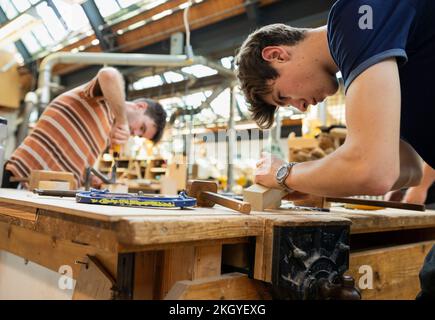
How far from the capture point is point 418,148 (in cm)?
113

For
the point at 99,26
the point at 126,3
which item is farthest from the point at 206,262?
the point at 99,26

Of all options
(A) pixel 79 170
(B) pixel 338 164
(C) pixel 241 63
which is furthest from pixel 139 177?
(B) pixel 338 164

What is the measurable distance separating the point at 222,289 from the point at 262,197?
32cm

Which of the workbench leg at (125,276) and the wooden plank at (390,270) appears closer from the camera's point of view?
the workbench leg at (125,276)

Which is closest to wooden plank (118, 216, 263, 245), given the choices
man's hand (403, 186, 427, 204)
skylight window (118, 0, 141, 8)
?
man's hand (403, 186, 427, 204)

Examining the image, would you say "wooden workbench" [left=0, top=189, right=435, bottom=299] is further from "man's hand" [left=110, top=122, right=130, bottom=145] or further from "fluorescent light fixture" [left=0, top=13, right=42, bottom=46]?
"fluorescent light fixture" [left=0, top=13, right=42, bottom=46]

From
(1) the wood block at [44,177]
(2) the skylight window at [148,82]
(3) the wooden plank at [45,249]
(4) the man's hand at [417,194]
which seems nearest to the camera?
(3) the wooden plank at [45,249]

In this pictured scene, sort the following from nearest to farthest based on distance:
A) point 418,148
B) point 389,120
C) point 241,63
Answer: point 389,120 → point 418,148 → point 241,63

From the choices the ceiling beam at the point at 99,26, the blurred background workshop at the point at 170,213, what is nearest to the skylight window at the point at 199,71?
the blurred background workshop at the point at 170,213

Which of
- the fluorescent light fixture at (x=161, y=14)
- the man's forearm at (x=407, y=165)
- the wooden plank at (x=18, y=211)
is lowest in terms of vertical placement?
the wooden plank at (x=18, y=211)

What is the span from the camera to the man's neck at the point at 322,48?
3.76ft

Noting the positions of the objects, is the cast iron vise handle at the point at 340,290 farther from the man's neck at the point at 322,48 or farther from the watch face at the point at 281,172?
the man's neck at the point at 322,48
